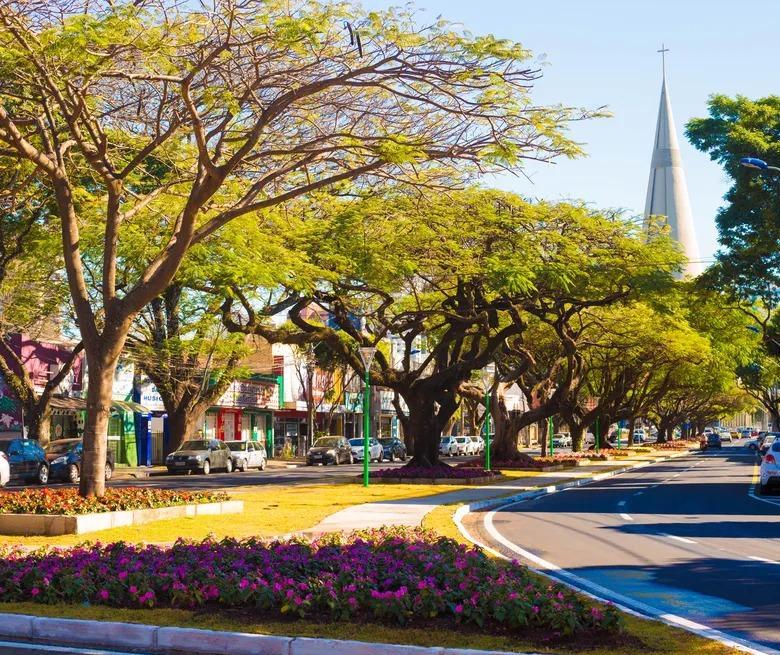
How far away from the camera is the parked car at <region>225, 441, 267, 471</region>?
162 feet

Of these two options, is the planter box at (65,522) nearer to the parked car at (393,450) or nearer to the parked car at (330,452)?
the parked car at (330,452)

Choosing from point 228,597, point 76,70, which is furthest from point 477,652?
point 76,70

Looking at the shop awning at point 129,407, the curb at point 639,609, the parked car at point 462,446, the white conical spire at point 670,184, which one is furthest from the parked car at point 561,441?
the curb at point 639,609

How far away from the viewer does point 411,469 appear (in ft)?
116

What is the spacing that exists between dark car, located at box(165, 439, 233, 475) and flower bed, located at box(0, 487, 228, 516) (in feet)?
79.3

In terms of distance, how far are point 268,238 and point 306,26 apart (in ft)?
42.7

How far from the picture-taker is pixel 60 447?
3694cm

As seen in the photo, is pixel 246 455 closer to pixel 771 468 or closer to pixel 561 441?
pixel 771 468

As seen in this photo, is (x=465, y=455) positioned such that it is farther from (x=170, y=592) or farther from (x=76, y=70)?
(x=170, y=592)

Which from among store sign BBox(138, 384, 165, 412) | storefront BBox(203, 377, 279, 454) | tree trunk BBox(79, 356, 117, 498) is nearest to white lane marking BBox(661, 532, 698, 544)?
tree trunk BBox(79, 356, 117, 498)

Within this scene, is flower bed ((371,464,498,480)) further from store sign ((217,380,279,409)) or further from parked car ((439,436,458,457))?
parked car ((439,436,458,457))

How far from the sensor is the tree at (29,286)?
31.1 metres

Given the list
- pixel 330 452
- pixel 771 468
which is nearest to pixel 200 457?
pixel 330 452

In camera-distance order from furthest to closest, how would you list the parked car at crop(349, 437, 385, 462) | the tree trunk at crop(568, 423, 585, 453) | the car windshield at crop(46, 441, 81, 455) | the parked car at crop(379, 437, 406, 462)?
the tree trunk at crop(568, 423, 585, 453) → the parked car at crop(379, 437, 406, 462) → the parked car at crop(349, 437, 385, 462) → the car windshield at crop(46, 441, 81, 455)
